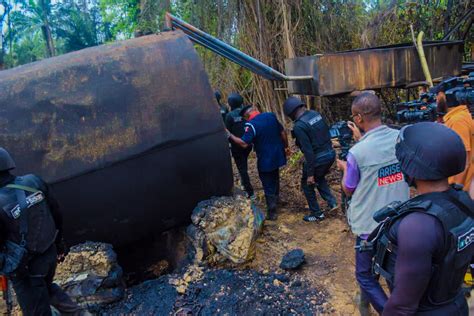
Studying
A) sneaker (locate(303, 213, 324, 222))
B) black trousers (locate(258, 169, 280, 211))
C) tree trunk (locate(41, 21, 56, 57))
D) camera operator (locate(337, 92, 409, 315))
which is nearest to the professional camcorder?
camera operator (locate(337, 92, 409, 315))

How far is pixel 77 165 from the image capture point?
3.21m

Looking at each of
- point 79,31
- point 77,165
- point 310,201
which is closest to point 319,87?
point 310,201

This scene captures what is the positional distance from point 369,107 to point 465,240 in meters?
1.27

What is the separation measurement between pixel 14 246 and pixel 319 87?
353cm

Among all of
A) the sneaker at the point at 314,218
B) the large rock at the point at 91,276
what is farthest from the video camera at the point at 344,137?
the large rock at the point at 91,276

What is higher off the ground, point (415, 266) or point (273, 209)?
point (415, 266)

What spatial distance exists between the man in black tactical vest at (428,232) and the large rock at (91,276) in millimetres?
2362

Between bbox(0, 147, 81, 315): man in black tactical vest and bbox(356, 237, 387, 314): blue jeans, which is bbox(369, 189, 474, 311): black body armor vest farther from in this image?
bbox(0, 147, 81, 315): man in black tactical vest

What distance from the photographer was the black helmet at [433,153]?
152 centimetres

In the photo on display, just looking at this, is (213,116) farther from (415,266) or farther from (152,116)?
(415,266)

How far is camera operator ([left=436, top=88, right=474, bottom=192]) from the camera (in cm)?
298

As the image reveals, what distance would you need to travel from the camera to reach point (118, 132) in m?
3.29

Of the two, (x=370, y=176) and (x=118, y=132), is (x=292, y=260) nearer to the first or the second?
(x=370, y=176)

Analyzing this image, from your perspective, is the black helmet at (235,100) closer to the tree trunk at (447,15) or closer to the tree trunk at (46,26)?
the tree trunk at (447,15)
